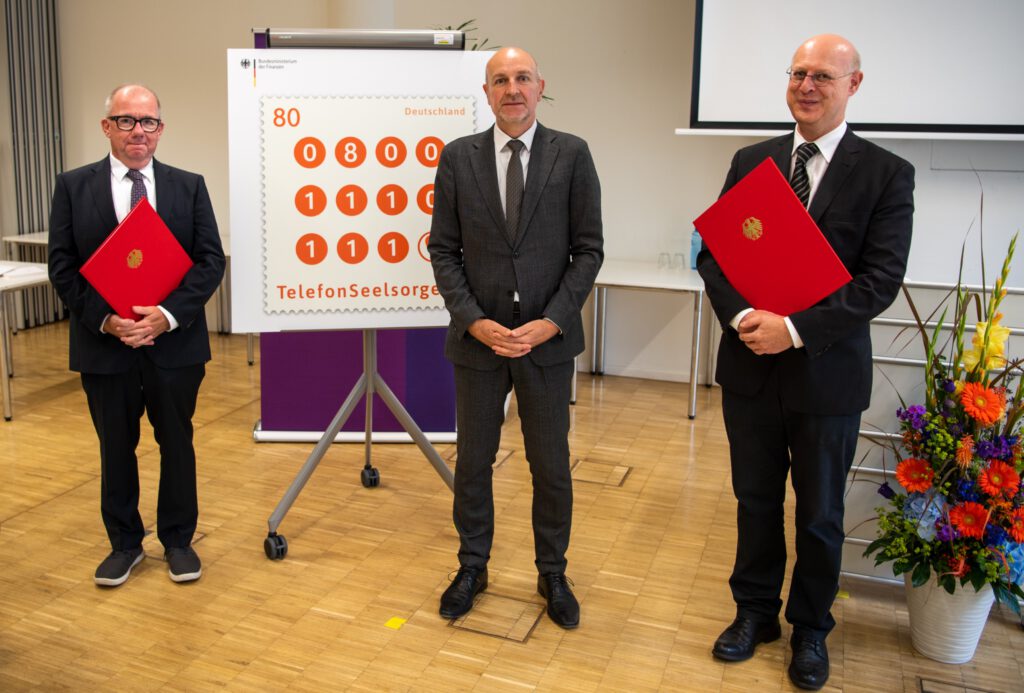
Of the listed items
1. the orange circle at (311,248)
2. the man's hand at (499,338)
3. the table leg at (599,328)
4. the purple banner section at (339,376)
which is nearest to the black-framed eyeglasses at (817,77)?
the man's hand at (499,338)

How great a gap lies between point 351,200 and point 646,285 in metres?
2.02

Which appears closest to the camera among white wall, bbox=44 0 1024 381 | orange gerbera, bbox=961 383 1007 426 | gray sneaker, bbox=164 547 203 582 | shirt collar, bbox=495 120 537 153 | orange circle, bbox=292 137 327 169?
orange gerbera, bbox=961 383 1007 426

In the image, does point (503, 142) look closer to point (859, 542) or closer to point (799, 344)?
point (799, 344)

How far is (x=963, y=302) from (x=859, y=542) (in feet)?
2.78

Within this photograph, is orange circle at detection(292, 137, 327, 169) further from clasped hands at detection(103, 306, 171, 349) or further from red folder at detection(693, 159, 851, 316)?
red folder at detection(693, 159, 851, 316)

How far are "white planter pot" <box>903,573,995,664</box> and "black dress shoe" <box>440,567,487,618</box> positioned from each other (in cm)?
130

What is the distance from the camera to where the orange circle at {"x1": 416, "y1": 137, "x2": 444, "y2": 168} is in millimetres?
3340

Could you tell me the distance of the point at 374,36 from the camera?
3.30 metres

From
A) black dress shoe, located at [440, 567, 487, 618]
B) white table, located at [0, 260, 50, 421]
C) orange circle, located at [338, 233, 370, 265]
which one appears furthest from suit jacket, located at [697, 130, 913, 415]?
white table, located at [0, 260, 50, 421]

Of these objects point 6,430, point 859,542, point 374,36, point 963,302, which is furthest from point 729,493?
point 6,430

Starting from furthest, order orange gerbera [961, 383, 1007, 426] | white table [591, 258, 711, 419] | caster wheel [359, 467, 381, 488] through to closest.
Answer: 1. white table [591, 258, 711, 419]
2. caster wheel [359, 467, 381, 488]
3. orange gerbera [961, 383, 1007, 426]

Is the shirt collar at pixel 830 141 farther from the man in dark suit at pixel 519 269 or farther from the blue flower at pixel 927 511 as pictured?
the blue flower at pixel 927 511

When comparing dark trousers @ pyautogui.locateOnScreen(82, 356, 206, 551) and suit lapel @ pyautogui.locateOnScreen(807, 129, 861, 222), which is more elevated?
suit lapel @ pyautogui.locateOnScreen(807, 129, 861, 222)

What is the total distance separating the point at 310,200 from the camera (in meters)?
3.31
